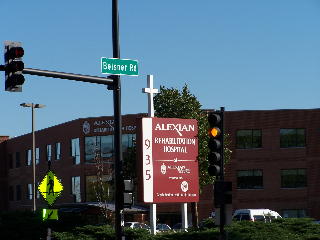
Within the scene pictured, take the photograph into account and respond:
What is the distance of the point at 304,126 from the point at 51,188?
4383 cm

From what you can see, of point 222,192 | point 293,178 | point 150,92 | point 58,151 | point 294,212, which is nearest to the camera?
point 222,192

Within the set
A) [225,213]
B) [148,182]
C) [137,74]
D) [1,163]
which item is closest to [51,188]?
[148,182]

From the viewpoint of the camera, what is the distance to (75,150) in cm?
7394

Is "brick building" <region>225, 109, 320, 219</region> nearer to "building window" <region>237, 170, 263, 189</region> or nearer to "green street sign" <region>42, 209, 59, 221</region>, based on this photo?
"building window" <region>237, 170, 263, 189</region>

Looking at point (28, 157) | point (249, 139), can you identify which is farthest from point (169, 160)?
point (28, 157)

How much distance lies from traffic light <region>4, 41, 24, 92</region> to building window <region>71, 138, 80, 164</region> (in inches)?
2123

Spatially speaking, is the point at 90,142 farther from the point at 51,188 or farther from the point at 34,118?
the point at 51,188

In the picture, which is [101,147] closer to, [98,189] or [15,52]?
[98,189]

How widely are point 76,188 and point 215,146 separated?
2212 inches

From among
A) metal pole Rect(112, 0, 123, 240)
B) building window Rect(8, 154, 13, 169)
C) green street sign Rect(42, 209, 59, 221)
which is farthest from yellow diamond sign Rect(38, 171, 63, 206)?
building window Rect(8, 154, 13, 169)

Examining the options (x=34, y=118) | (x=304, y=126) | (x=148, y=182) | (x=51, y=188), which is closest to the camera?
(x=51, y=188)

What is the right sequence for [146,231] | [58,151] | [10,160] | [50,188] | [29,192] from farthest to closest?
[10,160], [29,192], [58,151], [146,231], [50,188]

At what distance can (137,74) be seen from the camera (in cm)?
2220

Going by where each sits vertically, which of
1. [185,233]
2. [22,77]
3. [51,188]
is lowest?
[185,233]
